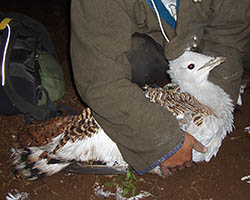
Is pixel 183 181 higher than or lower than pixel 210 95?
lower

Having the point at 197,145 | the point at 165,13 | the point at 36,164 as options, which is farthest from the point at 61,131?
the point at 165,13

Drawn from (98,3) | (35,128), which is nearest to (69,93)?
(35,128)

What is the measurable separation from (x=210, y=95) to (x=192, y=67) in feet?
0.75

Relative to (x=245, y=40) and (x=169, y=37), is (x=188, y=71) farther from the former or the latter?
(x=245, y=40)

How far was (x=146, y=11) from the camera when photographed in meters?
1.77

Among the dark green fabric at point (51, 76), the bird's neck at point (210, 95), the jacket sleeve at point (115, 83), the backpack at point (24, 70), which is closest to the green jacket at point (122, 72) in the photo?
the jacket sleeve at point (115, 83)

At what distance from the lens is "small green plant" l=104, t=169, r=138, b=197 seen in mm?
2031

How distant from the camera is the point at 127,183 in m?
2.09

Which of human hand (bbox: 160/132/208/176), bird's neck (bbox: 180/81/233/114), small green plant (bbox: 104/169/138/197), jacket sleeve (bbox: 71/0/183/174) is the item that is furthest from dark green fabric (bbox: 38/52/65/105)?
human hand (bbox: 160/132/208/176)

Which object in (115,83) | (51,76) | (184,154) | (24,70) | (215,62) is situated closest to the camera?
(115,83)

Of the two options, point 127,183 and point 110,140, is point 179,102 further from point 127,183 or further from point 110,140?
point 127,183

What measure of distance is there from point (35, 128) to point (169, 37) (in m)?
1.10

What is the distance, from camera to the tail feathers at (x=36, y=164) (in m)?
2.07

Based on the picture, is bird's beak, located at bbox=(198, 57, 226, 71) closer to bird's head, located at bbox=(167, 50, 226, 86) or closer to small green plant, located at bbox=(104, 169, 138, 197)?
bird's head, located at bbox=(167, 50, 226, 86)
